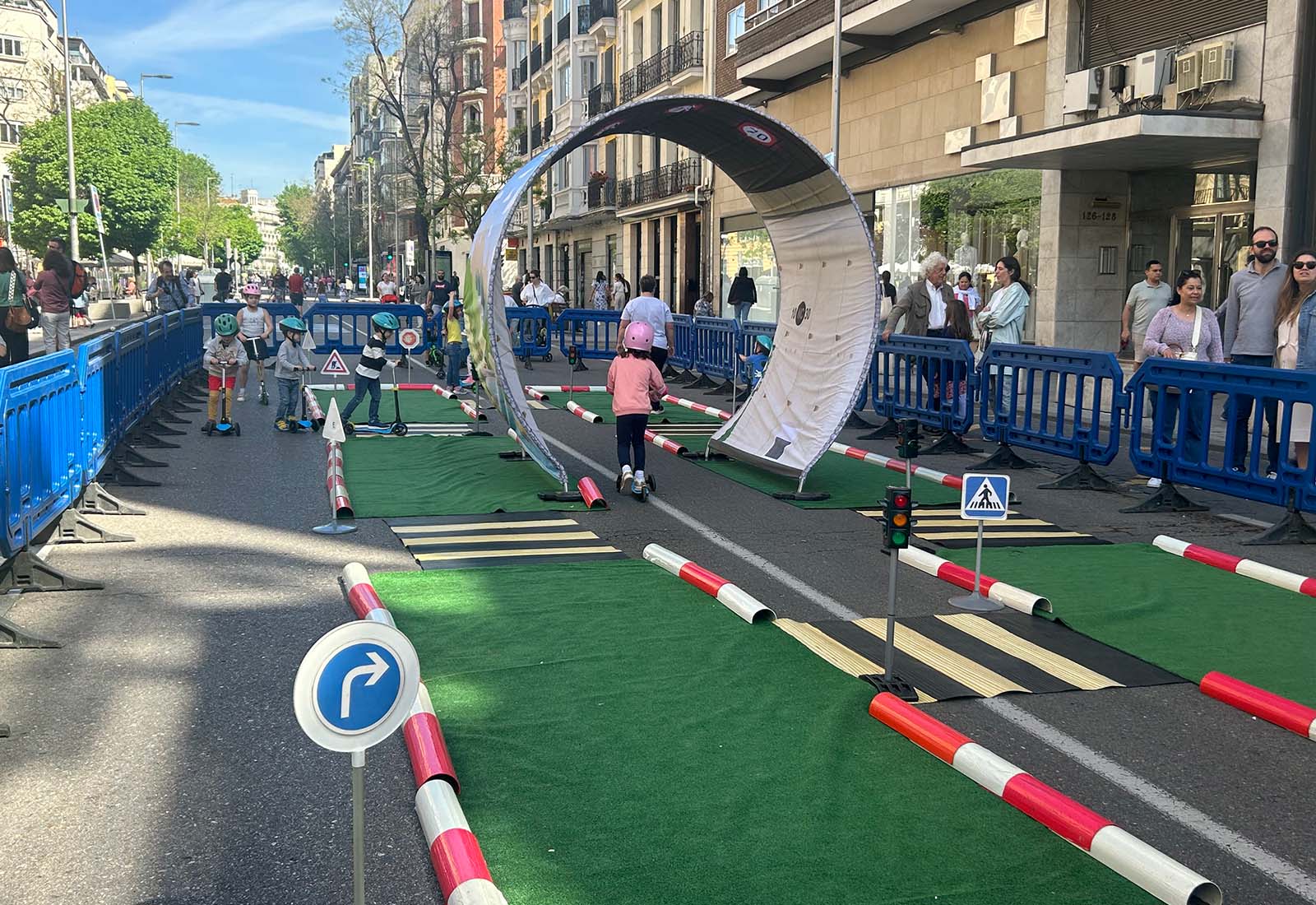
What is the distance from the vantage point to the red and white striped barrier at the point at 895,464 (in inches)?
478

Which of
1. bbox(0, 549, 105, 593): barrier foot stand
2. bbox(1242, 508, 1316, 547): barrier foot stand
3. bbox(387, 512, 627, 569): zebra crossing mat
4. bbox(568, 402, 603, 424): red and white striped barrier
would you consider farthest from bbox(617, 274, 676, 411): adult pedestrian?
bbox(0, 549, 105, 593): barrier foot stand

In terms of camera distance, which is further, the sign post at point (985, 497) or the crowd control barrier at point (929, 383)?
the crowd control barrier at point (929, 383)

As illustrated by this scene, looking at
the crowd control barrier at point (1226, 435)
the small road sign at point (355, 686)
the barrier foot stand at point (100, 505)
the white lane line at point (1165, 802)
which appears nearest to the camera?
the small road sign at point (355, 686)

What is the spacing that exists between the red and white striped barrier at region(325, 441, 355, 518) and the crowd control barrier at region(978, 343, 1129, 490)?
654 cm

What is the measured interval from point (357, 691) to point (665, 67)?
137 feet

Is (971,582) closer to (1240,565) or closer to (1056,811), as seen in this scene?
(1240,565)

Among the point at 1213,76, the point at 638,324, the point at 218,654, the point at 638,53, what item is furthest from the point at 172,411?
the point at 638,53

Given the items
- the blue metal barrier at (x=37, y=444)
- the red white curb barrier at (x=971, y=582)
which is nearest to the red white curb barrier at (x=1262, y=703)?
the red white curb barrier at (x=971, y=582)

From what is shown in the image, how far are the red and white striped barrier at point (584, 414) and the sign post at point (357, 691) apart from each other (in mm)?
14117

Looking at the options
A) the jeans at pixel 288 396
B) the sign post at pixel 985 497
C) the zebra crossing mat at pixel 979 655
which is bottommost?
the zebra crossing mat at pixel 979 655

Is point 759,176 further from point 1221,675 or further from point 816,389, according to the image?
point 1221,675

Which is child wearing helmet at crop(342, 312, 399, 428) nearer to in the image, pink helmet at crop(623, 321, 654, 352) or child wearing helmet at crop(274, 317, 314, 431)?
child wearing helmet at crop(274, 317, 314, 431)

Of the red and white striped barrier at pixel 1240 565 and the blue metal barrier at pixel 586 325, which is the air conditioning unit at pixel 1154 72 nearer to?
the red and white striped barrier at pixel 1240 565

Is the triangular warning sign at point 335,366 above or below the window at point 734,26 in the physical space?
below
